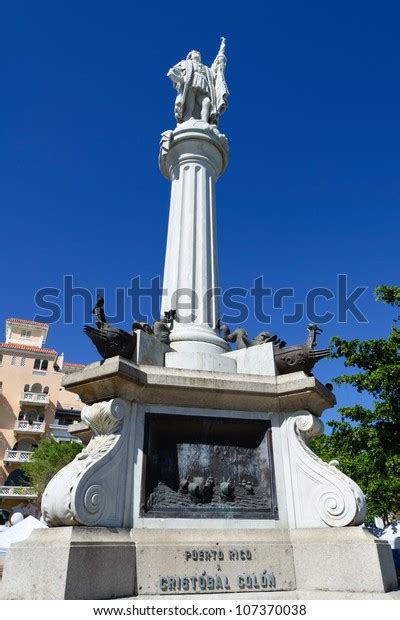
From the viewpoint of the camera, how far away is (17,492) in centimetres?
4078

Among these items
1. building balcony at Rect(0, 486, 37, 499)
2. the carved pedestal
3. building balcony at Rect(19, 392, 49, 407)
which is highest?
building balcony at Rect(19, 392, 49, 407)

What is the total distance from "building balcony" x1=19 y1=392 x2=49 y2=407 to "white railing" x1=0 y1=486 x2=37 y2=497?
28.4 ft

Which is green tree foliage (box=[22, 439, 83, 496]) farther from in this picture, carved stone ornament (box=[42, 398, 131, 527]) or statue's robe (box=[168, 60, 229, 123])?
carved stone ornament (box=[42, 398, 131, 527])

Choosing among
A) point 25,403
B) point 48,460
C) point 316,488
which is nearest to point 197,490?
point 316,488

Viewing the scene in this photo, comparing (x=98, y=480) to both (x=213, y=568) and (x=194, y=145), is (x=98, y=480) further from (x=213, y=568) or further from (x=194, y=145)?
(x=194, y=145)

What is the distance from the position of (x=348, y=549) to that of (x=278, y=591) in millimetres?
961

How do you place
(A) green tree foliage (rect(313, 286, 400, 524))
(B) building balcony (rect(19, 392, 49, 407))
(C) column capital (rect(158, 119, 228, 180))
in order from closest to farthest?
(C) column capital (rect(158, 119, 228, 180)) < (A) green tree foliage (rect(313, 286, 400, 524)) < (B) building balcony (rect(19, 392, 49, 407))

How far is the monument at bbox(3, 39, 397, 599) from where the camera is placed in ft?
17.1

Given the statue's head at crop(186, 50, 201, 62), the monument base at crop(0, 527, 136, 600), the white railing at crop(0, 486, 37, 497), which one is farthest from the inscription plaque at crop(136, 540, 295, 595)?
the white railing at crop(0, 486, 37, 497)

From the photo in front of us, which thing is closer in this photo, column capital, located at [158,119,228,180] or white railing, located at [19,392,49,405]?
column capital, located at [158,119,228,180]

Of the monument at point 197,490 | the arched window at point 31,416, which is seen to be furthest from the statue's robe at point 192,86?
the arched window at point 31,416

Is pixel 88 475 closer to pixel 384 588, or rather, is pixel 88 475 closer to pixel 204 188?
pixel 384 588

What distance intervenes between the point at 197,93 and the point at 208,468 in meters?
9.12

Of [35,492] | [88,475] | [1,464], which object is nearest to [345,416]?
[88,475]
